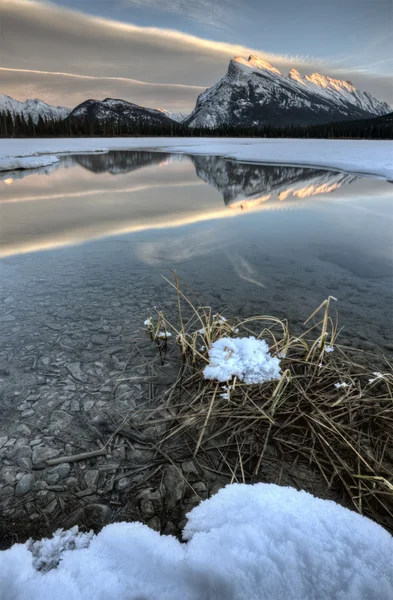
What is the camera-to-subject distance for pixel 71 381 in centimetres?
239

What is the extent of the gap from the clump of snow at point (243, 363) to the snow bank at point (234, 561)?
0.92 m

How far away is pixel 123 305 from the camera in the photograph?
3.56 metres

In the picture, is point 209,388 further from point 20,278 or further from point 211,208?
point 211,208

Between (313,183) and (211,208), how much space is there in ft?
20.4

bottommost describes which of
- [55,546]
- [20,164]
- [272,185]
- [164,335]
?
[55,546]

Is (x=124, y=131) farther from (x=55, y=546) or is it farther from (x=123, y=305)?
(x=55, y=546)

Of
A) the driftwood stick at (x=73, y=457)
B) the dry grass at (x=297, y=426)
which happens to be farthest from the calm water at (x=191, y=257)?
the driftwood stick at (x=73, y=457)

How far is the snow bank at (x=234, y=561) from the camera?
115 centimetres

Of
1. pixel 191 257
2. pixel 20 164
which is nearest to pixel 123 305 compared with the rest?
pixel 191 257

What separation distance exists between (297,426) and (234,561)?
95cm

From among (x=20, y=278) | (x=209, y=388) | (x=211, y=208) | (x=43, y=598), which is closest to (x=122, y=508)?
(x=43, y=598)

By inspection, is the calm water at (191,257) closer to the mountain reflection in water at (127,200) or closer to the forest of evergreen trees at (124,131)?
the mountain reflection in water at (127,200)

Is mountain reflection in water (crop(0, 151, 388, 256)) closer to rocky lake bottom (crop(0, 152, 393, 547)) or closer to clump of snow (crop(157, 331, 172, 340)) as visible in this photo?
rocky lake bottom (crop(0, 152, 393, 547))

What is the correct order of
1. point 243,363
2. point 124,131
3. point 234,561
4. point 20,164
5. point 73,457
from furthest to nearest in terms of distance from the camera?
1. point 124,131
2. point 20,164
3. point 243,363
4. point 73,457
5. point 234,561
